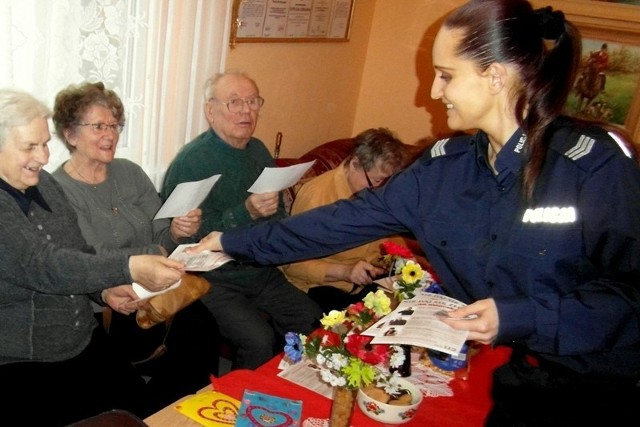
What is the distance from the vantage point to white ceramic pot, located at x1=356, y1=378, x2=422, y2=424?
5.15ft

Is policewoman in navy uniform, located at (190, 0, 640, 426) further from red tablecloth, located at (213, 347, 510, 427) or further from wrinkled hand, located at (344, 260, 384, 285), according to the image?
wrinkled hand, located at (344, 260, 384, 285)

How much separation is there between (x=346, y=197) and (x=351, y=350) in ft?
5.71

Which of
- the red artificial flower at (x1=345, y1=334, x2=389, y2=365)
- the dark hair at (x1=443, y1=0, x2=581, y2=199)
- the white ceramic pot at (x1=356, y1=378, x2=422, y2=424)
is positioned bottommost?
the white ceramic pot at (x1=356, y1=378, x2=422, y2=424)

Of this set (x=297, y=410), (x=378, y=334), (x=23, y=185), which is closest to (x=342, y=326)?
(x=378, y=334)

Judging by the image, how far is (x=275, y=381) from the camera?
171 centimetres

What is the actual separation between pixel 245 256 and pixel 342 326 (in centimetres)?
51

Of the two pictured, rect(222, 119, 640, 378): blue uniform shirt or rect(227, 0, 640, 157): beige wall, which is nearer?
rect(222, 119, 640, 378): blue uniform shirt

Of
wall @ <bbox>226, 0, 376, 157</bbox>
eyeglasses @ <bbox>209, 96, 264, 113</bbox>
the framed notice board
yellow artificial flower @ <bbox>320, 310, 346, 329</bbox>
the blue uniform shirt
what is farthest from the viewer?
wall @ <bbox>226, 0, 376, 157</bbox>

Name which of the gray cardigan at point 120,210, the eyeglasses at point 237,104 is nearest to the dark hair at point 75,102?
the gray cardigan at point 120,210

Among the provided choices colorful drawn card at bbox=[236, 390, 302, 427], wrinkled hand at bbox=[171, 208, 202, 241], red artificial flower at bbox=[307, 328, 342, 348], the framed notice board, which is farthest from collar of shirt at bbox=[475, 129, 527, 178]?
the framed notice board

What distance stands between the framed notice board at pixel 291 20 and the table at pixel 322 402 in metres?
2.10

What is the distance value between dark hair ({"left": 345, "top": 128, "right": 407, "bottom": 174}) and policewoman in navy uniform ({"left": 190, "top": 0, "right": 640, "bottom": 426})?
1356 millimetres

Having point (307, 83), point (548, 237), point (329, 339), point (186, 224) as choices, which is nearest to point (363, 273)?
point (186, 224)

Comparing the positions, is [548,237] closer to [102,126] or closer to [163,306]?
[163,306]
